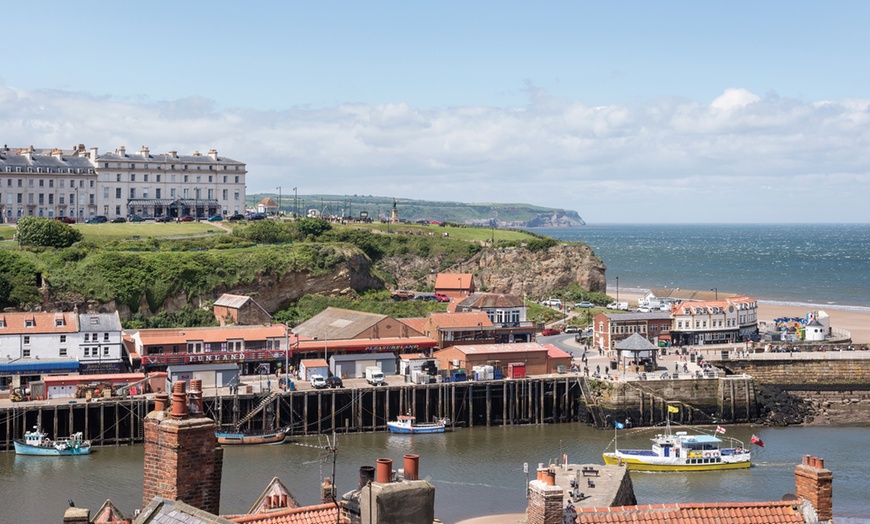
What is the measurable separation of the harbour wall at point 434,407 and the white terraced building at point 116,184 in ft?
204

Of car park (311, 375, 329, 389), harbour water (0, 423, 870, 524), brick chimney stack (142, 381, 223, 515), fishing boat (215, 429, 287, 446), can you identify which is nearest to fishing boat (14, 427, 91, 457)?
harbour water (0, 423, 870, 524)

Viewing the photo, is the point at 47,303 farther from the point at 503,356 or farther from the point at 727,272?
the point at 727,272

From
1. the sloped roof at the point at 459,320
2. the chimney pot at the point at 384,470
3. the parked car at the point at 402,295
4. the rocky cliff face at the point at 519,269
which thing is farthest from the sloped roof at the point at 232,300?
the chimney pot at the point at 384,470

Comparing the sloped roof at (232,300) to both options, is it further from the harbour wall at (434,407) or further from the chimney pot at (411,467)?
the chimney pot at (411,467)

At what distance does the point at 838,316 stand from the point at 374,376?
67765 millimetres

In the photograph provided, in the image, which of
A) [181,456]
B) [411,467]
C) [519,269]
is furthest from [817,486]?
[519,269]

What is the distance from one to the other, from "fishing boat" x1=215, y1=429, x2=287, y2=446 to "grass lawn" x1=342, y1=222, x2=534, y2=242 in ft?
262

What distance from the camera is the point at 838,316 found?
118125mm

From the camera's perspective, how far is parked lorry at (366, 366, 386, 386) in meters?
68.2

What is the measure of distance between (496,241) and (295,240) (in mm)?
29933

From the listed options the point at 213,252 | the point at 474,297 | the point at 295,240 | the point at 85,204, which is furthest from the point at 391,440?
the point at 85,204

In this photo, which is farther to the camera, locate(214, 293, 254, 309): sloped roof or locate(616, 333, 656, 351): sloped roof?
locate(214, 293, 254, 309): sloped roof

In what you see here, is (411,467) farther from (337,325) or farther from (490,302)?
(490,302)

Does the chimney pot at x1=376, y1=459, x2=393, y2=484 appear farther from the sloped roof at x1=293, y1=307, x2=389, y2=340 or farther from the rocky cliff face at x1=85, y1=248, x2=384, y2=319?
the rocky cliff face at x1=85, y1=248, x2=384, y2=319
